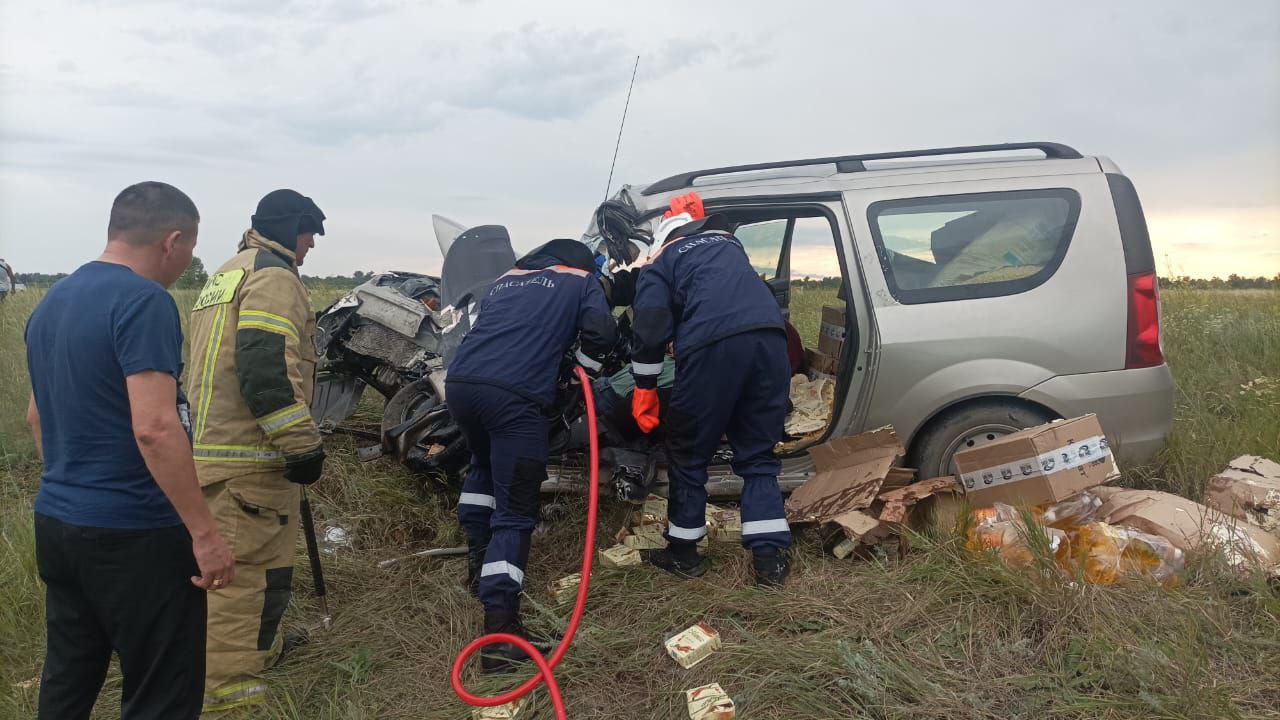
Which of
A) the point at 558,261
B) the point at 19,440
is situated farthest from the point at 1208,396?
the point at 19,440

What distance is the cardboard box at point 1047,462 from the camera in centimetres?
322

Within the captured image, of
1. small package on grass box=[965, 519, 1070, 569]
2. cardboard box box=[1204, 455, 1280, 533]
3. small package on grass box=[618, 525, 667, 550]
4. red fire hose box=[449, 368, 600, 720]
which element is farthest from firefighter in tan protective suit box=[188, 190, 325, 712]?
cardboard box box=[1204, 455, 1280, 533]

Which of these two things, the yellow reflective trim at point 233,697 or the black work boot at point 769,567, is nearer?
the yellow reflective trim at point 233,697

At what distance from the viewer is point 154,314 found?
201 cm

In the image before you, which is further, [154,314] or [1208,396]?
[1208,396]

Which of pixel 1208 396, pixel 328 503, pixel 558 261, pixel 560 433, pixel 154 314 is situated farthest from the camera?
pixel 1208 396

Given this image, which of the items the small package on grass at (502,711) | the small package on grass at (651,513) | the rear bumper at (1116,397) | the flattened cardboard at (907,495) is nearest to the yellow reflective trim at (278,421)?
the small package on grass at (502,711)

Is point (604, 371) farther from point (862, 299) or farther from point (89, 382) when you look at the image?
point (89, 382)

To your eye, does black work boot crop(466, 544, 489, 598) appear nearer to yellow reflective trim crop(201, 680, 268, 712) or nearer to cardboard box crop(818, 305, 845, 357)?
yellow reflective trim crop(201, 680, 268, 712)

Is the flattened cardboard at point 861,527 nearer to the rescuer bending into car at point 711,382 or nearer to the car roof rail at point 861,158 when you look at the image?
the rescuer bending into car at point 711,382

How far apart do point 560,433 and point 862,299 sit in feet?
5.23

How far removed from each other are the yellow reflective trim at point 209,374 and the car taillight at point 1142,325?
12.8ft

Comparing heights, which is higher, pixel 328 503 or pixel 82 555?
pixel 82 555

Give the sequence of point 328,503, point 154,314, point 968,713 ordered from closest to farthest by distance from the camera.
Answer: point 154,314 < point 968,713 < point 328,503
